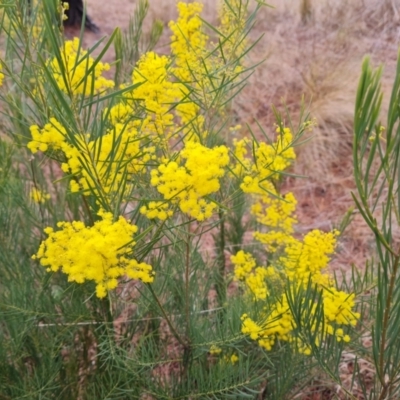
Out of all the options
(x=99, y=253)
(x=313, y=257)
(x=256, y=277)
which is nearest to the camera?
(x=99, y=253)

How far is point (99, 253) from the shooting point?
2.28ft

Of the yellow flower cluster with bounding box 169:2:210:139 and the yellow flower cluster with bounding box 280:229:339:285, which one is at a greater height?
the yellow flower cluster with bounding box 169:2:210:139

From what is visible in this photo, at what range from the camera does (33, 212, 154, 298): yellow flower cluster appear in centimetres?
69

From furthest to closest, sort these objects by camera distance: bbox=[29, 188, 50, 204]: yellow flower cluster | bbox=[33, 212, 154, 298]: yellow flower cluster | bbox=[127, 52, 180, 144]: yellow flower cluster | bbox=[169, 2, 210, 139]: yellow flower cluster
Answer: bbox=[29, 188, 50, 204]: yellow flower cluster → bbox=[169, 2, 210, 139]: yellow flower cluster → bbox=[127, 52, 180, 144]: yellow flower cluster → bbox=[33, 212, 154, 298]: yellow flower cluster

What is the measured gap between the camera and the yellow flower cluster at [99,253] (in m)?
0.69

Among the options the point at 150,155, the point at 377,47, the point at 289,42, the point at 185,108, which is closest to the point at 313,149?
the point at 377,47

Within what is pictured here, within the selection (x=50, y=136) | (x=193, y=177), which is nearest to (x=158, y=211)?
(x=193, y=177)

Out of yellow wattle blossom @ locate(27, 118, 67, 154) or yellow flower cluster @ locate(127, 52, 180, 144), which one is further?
yellow flower cluster @ locate(127, 52, 180, 144)

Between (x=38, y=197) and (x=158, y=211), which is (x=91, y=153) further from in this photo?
(x=38, y=197)

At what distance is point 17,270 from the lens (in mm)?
1340

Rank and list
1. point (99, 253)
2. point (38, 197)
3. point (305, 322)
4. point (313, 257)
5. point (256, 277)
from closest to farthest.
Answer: point (99, 253), point (305, 322), point (313, 257), point (256, 277), point (38, 197)

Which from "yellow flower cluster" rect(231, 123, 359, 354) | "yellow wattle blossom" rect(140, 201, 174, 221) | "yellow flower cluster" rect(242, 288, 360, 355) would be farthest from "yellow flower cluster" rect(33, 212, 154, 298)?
"yellow flower cluster" rect(242, 288, 360, 355)

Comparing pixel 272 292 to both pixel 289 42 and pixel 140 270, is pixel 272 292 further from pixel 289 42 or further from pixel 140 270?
pixel 289 42

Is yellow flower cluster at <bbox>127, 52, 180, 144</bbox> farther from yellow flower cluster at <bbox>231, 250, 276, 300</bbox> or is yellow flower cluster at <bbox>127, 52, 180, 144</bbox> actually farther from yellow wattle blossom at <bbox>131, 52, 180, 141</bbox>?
yellow flower cluster at <bbox>231, 250, 276, 300</bbox>
